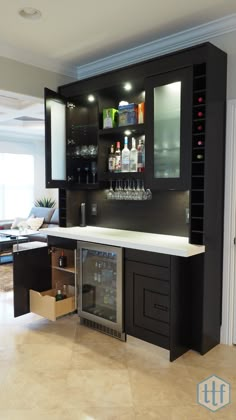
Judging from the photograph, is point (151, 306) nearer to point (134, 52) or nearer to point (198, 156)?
point (198, 156)

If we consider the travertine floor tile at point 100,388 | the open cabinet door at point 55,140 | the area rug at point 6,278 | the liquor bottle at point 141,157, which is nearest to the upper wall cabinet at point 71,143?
the open cabinet door at point 55,140

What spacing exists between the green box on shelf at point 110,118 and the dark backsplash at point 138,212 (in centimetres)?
79

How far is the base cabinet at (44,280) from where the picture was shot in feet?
11.3

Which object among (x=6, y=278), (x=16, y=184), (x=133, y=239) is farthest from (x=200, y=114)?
(x=16, y=184)

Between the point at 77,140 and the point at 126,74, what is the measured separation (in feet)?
3.13

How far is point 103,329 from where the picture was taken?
3291mm

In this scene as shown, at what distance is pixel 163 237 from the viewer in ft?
10.5

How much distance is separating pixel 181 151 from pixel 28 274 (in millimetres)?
1981

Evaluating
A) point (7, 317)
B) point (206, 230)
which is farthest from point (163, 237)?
point (7, 317)

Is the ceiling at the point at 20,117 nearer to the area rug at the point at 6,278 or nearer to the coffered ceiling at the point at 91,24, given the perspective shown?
the coffered ceiling at the point at 91,24

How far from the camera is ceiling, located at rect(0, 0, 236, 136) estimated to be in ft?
8.57

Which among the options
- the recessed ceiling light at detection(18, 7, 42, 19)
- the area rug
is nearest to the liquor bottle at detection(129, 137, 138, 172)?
the recessed ceiling light at detection(18, 7, 42, 19)

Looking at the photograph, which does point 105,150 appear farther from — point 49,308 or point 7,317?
point 7,317

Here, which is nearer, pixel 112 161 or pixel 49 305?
pixel 49 305
